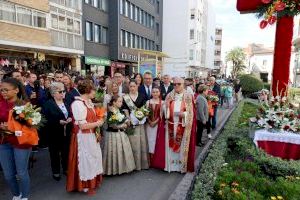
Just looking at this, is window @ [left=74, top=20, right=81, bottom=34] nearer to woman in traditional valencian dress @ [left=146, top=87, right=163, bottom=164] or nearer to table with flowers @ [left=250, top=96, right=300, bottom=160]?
woman in traditional valencian dress @ [left=146, top=87, right=163, bottom=164]

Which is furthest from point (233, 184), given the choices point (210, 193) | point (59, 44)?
point (59, 44)

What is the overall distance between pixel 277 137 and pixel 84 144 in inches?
156

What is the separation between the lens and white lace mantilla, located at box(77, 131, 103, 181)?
16.9 feet

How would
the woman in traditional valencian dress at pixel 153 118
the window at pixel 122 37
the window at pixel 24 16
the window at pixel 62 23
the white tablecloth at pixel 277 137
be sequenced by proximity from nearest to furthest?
the white tablecloth at pixel 277 137 < the woman in traditional valencian dress at pixel 153 118 < the window at pixel 24 16 < the window at pixel 62 23 < the window at pixel 122 37

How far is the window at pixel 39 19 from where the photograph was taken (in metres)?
21.5

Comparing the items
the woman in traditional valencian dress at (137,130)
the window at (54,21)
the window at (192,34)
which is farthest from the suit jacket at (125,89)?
the window at (192,34)

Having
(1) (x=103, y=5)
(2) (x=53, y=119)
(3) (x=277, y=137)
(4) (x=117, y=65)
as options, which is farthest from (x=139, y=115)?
(4) (x=117, y=65)

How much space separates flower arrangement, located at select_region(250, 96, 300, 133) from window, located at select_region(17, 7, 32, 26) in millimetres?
18096

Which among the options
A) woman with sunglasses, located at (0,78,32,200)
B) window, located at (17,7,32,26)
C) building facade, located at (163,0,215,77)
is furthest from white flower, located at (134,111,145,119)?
building facade, located at (163,0,215,77)

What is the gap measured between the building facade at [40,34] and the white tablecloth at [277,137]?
44.4ft

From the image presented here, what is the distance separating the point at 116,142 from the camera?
20.1ft

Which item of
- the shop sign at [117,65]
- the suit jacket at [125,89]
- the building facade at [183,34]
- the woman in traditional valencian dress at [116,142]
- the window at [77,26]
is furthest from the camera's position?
the building facade at [183,34]

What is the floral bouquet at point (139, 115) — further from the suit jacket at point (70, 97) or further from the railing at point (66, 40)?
the railing at point (66, 40)

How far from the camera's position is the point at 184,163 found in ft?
21.5
